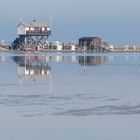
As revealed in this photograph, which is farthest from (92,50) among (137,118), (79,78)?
(137,118)

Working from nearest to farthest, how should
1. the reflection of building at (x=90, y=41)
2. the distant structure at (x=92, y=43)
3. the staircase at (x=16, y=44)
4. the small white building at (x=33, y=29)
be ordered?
1. the small white building at (x=33, y=29)
2. the staircase at (x=16, y=44)
3. the reflection of building at (x=90, y=41)
4. the distant structure at (x=92, y=43)

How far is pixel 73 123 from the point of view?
1477cm

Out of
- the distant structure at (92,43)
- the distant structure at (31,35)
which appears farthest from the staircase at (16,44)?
the distant structure at (92,43)

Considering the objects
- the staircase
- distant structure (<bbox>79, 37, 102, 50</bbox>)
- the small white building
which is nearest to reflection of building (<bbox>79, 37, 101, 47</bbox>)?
distant structure (<bbox>79, 37, 102, 50</bbox>)

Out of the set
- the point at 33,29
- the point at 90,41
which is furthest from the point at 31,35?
the point at 90,41

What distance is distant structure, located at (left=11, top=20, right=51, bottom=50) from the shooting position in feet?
280

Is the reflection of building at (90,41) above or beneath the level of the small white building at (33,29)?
beneath

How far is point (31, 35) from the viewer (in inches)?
3351

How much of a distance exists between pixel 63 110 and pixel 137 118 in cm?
215

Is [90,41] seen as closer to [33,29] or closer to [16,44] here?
[16,44]

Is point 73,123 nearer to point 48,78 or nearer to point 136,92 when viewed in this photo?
point 136,92

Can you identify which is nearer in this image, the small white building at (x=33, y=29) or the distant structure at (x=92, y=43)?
the small white building at (x=33, y=29)

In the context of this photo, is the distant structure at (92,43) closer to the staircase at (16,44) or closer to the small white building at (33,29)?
the small white building at (33,29)

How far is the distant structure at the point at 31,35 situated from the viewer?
85.4m
